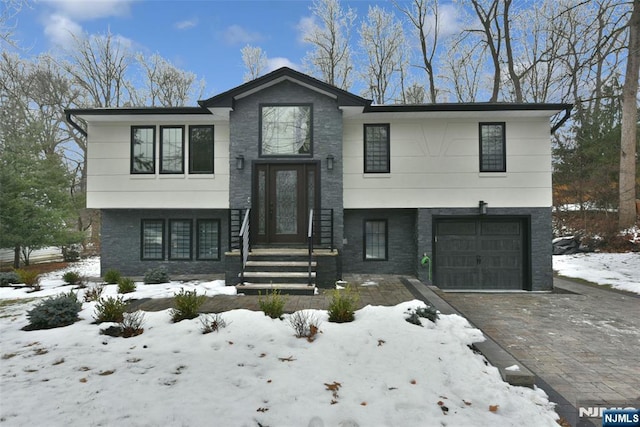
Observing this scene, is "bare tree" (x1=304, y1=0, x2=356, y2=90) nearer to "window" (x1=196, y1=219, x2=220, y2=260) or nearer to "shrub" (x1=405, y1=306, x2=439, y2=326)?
"window" (x1=196, y1=219, x2=220, y2=260)

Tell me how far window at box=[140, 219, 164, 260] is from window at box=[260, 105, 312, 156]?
171 inches

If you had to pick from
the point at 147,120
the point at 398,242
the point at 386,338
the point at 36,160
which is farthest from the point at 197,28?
the point at 386,338

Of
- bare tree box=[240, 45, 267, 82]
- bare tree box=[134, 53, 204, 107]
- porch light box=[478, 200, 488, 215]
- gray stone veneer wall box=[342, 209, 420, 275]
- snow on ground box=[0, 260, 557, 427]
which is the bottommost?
snow on ground box=[0, 260, 557, 427]

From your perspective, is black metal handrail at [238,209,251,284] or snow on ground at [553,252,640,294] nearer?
black metal handrail at [238,209,251,284]

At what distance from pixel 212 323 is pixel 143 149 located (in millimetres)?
7063

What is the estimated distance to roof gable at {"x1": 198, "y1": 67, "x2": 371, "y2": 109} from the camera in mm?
8016

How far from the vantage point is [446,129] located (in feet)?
29.0

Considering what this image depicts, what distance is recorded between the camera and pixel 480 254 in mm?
8945

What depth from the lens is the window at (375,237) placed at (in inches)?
366

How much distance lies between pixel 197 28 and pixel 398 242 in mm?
10004

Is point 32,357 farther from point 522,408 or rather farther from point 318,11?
point 318,11

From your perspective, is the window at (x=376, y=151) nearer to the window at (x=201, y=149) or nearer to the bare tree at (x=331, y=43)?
the window at (x=201, y=149)

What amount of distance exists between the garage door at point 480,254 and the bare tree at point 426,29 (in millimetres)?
10469

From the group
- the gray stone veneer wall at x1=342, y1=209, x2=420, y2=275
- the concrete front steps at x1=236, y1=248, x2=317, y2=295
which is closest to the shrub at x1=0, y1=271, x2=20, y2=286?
the concrete front steps at x1=236, y1=248, x2=317, y2=295
